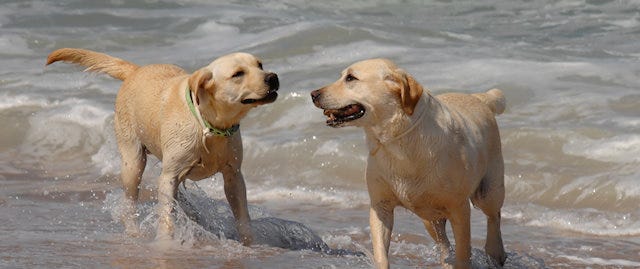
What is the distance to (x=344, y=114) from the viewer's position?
5.86m

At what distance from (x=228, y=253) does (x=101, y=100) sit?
637cm

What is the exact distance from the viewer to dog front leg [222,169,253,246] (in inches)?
291

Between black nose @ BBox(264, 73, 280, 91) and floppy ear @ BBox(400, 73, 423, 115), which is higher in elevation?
floppy ear @ BBox(400, 73, 423, 115)

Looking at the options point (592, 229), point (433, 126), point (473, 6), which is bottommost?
point (473, 6)

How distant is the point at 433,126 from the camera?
19.6 ft

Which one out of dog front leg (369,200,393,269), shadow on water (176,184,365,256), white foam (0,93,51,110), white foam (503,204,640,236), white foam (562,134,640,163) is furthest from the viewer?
white foam (0,93,51,110)

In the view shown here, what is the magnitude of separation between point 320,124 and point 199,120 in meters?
4.64

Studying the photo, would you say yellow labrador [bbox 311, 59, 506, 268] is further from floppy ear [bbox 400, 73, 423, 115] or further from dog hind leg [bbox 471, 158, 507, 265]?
dog hind leg [bbox 471, 158, 507, 265]

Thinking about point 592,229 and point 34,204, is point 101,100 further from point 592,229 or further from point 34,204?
point 592,229

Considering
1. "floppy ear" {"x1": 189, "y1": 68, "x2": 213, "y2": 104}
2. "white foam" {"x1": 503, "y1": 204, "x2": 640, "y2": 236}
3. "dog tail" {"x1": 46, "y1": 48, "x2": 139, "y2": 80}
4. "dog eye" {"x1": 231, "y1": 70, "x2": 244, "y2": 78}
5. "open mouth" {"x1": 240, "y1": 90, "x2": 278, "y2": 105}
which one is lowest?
"white foam" {"x1": 503, "y1": 204, "x2": 640, "y2": 236}

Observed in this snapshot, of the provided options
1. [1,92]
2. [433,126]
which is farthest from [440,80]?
[433,126]

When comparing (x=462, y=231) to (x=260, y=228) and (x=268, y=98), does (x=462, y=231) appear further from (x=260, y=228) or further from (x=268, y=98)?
(x=260, y=228)

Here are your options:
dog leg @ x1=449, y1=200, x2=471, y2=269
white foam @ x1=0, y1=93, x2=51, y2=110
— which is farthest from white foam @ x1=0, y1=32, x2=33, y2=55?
dog leg @ x1=449, y1=200, x2=471, y2=269

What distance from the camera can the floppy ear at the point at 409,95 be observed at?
18.9 feet
